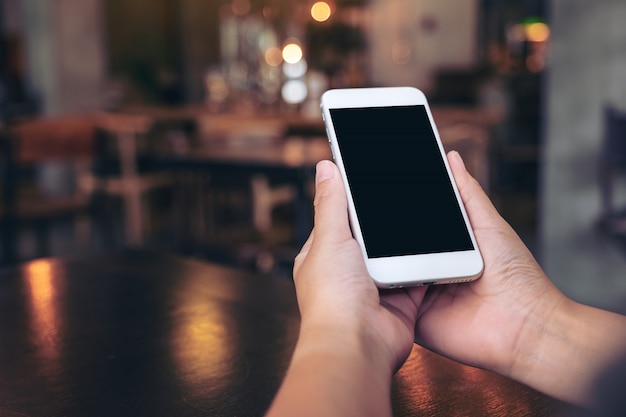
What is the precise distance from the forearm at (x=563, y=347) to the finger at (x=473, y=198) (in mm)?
115

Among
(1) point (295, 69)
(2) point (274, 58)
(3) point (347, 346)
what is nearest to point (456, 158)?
(3) point (347, 346)

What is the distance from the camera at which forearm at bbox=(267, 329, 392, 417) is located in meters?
0.49

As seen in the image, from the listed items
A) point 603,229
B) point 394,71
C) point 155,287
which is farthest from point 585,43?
point 394,71

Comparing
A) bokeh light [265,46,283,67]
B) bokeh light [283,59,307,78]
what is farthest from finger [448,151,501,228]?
bokeh light [283,59,307,78]

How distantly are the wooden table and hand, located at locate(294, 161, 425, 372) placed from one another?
0.26 ft

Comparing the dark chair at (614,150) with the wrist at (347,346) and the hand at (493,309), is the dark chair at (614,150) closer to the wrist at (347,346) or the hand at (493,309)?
the hand at (493,309)

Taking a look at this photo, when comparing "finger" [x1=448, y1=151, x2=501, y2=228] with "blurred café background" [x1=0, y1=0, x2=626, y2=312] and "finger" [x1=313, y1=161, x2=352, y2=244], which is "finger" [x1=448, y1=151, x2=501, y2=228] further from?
"blurred café background" [x1=0, y1=0, x2=626, y2=312]

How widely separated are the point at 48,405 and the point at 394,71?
1175cm

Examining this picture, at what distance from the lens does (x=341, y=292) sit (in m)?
0.62

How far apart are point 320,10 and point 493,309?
6.43 metres

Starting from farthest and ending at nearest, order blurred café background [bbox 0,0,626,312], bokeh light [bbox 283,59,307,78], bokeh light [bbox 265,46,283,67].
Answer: bokeh light [bbox 283,59,307,78], bokeh light [bbox 265,46,283,67], blurred café background [bbox 0,0,626,312]

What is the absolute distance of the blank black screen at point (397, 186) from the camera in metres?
0.75

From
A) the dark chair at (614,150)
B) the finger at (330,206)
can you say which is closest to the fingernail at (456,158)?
the finger at (330,206)

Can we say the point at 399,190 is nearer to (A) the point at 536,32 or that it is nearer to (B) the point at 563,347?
(B) the point at 563,347
